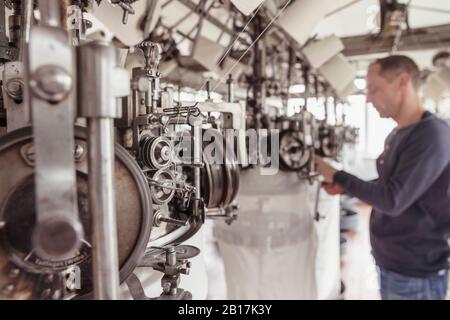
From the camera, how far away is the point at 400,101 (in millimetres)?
1333

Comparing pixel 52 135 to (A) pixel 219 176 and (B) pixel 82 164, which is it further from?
(A) pixel 219 176

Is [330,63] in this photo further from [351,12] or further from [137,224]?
[137,224]

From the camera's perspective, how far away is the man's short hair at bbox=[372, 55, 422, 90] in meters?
1.32

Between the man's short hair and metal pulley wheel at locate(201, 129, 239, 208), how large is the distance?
79 centimetres

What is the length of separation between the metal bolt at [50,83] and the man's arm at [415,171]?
3.74ft

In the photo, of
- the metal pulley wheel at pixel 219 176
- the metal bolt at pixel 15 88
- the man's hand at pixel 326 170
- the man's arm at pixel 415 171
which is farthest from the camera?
the man's hand at pixel 326 170

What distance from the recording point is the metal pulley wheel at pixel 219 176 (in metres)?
0.80

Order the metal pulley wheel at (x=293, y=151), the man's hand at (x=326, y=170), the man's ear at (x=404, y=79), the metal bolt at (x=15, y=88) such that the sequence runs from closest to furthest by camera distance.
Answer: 1. the metal bolt at (x=15, y=88)
2. the man's ear at (x=404, y=79)
3. the man's hand at (x=326, y=170)
4. the metal pulley wheel at (x=293, y=151)

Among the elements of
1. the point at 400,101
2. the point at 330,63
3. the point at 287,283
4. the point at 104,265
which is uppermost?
the point at 330,63

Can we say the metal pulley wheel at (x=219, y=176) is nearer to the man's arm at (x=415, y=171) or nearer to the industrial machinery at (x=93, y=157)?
the industrial machinery at (x=93, y=157)

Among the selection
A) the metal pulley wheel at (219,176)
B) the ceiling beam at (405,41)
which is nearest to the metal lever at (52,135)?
the metal pulley wheel at (219,176)

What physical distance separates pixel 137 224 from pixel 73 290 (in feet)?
0.33

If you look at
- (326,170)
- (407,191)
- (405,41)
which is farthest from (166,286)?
(405,41)

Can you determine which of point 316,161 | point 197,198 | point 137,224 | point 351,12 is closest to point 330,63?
point 351,12
